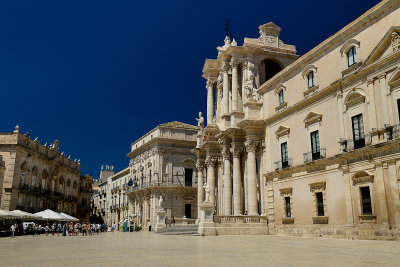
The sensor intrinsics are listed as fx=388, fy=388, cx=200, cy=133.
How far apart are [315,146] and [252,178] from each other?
6.71 metres

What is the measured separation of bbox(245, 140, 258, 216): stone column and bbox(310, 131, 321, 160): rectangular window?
20.1 feet

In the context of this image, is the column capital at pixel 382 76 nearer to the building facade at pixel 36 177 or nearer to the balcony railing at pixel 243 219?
the balcony railing at pixel 243 219

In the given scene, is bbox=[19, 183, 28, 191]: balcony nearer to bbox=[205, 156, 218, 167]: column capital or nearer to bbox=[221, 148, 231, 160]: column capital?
bbox=[205, 156, 218, 167]: column capital

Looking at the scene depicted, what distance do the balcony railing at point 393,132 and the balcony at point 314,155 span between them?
15.4 ft

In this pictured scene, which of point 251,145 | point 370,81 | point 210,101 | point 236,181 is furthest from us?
point 210,101

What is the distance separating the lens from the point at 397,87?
1692cm

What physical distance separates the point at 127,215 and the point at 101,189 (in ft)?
77.3

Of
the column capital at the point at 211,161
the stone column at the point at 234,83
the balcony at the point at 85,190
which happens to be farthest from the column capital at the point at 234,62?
the balcony at the point at 85,190

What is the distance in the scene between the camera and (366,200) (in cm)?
1814

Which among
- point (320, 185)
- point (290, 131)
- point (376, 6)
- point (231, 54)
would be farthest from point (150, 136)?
point (376, 6)

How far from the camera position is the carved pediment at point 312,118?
2195 cm

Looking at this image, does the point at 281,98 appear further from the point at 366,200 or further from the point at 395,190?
the point at 395,190

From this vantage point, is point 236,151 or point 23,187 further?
point 23,187

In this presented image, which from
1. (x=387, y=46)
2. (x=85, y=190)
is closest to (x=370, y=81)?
(x=387, y=46)
